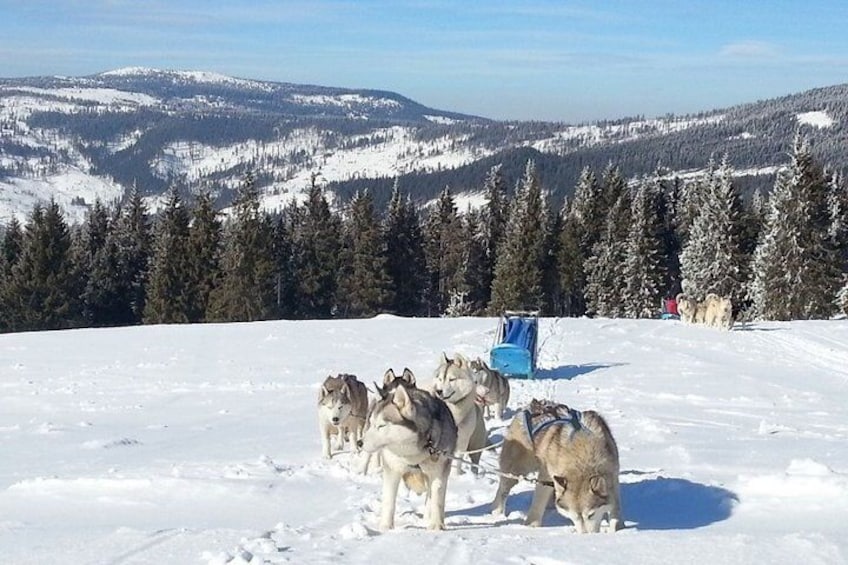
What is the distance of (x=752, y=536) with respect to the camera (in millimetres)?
6199

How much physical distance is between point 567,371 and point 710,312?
34.9 feet

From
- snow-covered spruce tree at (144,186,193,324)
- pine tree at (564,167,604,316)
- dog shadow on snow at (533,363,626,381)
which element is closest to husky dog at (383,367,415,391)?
dog shadow on snow at (533,363,626,381)

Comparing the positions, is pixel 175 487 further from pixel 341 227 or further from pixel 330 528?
pixel 341 227

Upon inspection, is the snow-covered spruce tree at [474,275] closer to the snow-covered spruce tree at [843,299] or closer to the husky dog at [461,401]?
the snow-covered spruce tree at [843,299]

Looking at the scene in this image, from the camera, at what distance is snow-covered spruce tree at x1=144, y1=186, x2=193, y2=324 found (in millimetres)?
45188

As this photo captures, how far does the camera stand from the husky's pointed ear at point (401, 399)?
271 inches

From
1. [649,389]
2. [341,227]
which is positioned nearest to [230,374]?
[649,389]

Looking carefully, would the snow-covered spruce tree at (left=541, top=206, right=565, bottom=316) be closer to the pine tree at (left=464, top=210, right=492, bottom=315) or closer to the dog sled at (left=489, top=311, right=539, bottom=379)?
the pine tree at (left=464, top=210, right=492, bottom=315)

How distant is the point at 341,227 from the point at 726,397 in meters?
38.2

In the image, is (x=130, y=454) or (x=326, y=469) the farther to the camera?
(x=130, y=454)

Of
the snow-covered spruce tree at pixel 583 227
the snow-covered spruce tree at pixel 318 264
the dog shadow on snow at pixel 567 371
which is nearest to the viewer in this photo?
the dog shadow on snow at pixel 567 371

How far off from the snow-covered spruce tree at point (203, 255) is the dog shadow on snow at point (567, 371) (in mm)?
30001

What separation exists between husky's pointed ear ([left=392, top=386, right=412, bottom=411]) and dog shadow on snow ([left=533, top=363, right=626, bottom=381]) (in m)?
11.0

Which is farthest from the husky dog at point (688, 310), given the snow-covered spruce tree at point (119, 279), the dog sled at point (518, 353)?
the snow-covered spruce tree at point (119, 279)
